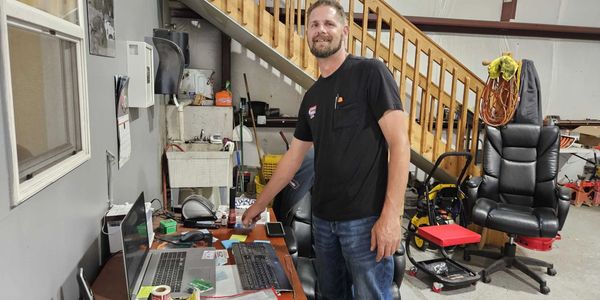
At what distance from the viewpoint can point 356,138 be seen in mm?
1573

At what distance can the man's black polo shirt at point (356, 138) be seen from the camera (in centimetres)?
155

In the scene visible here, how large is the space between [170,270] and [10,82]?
86 centimetres

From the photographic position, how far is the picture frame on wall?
145 centimetres

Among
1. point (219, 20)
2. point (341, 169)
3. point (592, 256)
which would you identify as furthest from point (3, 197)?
point (592, 256)

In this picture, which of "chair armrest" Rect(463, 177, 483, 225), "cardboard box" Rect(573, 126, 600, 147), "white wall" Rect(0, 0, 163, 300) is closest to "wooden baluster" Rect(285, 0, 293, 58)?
"white wall" Rect(0, 0, 163, 300)

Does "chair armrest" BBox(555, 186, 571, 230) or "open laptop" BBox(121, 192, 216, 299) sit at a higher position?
"open laptop" BBox(121, 192, 216, 299)

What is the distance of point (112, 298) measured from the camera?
4.14 feet

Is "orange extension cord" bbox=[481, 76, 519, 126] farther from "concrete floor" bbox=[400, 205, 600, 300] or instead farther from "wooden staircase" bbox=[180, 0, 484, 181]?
"concrete floor" bbox=[400, 205, 600, 300]

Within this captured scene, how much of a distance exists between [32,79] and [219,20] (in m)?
3.08

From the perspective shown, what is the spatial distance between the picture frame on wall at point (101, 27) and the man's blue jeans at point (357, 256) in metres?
1.17

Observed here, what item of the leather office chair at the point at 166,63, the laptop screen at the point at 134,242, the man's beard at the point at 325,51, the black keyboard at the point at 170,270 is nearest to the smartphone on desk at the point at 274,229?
the black keyboard at the point at 170,270

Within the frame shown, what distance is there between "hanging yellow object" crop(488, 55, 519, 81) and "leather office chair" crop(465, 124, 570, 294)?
468 millimetres

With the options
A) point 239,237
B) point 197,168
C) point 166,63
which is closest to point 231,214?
point 239,237

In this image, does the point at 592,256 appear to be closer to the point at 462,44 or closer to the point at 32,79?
the point at 462,44
